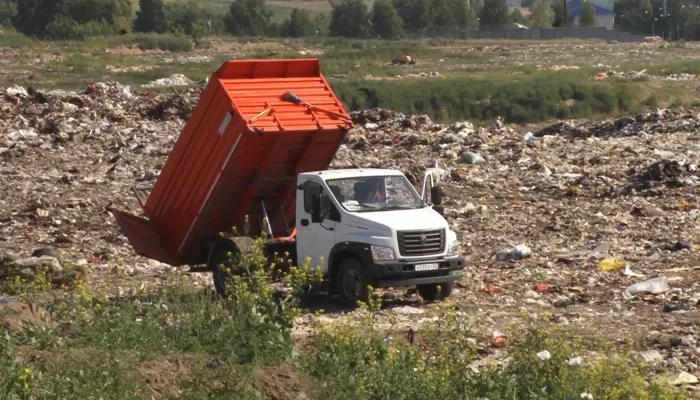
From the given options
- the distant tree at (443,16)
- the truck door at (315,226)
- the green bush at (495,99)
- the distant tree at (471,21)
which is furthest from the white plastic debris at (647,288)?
the distant tree at (471,21)

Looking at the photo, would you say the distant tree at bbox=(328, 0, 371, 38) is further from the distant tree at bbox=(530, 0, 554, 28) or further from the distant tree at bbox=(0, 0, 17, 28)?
the distant tree at bbox=(530, 0, 554, 28)

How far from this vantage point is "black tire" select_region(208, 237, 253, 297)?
489 inches

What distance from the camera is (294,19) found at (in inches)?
4195

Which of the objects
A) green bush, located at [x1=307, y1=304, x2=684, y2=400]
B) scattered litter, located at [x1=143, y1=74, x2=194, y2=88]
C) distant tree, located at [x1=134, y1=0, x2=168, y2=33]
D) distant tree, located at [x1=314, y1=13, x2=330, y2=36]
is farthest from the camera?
distant tree, located at [x1=314, y1=13, x2=330, y2=36]

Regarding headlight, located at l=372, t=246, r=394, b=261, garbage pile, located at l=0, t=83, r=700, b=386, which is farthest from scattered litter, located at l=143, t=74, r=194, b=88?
headlight, located at l=372, t=246, r=394, b=261

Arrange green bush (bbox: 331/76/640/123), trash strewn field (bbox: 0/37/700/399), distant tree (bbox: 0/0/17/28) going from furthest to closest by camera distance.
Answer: distant tree (bbox: 0/0/17/28) < green bush (bbox: 331/76/640/123) < trash strewn field (bbox: 0/37/700/399)

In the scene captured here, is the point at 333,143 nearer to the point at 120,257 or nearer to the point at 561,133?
the point at 120,257

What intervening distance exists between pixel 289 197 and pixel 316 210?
37.2 inches

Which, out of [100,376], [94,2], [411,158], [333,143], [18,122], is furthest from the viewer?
[94,2]

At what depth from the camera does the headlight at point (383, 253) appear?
1198cm

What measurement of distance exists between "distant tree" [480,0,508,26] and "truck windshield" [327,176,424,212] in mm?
114311

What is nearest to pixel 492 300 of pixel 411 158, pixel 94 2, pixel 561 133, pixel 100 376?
pixel 100 376

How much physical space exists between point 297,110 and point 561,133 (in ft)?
55.9

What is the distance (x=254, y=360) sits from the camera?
836 cm
